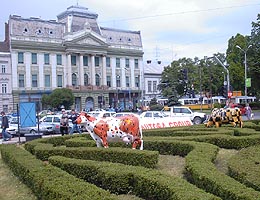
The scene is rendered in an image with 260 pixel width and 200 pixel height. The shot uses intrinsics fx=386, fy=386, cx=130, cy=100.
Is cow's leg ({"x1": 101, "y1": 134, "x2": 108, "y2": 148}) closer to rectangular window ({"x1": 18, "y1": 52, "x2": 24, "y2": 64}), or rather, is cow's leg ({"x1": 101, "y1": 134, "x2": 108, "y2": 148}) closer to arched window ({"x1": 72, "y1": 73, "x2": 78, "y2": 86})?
rectangular window ({"x1": 18, "y1": 52, "x2": 24, "y2": 64})

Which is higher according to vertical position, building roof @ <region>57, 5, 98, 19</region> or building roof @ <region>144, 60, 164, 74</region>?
building roof @ <region>57, 5, 98, 19</region>

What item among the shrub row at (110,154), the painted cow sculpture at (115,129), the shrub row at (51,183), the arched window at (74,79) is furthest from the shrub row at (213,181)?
the arched window at (74,79)

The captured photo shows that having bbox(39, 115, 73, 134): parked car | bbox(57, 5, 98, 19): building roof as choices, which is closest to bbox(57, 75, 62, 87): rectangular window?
bbox(57, 5, 98, 19): building roof

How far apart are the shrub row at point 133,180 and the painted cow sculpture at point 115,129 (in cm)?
209

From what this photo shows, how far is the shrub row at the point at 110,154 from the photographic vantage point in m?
10.9

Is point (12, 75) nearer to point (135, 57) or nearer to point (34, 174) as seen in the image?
point (135, 57)

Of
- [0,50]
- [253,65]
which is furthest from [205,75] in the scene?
[0,50]

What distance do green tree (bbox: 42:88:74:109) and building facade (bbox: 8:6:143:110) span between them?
334cm

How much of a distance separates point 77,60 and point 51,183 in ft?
241

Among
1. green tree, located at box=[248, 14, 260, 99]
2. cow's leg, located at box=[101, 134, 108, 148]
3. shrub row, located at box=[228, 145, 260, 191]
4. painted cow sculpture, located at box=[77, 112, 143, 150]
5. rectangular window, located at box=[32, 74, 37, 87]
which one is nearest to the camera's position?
shrub row, located at box=[228, 145, 260, 191]

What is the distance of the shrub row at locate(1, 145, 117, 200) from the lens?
7066mm

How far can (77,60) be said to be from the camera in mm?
80375

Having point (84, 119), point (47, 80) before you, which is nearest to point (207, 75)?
point (47, 80)

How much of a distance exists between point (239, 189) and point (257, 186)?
0.97 meters
